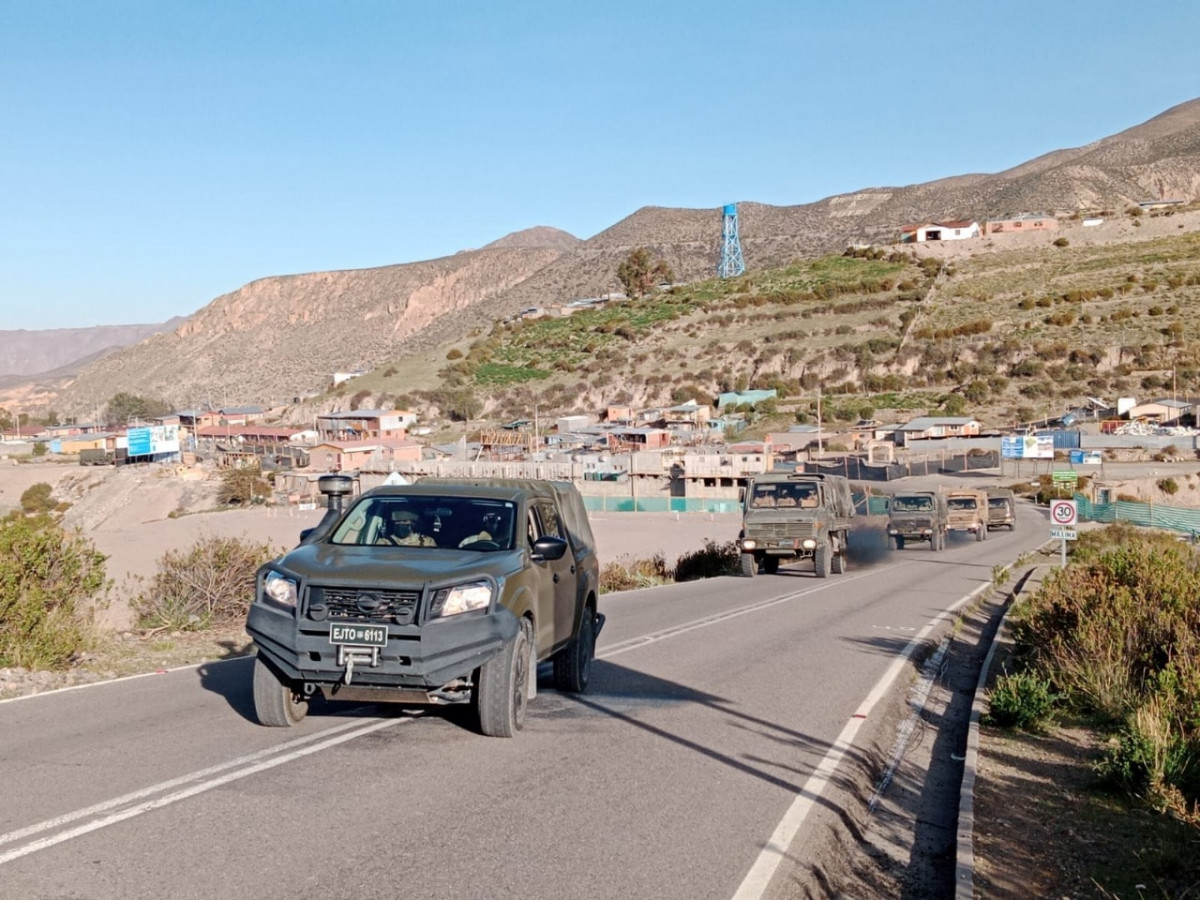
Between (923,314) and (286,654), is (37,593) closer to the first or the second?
(286,654)

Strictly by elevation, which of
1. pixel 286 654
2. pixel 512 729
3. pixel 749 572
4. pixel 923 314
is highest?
pixel 923 314

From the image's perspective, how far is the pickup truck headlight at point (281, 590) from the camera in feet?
26.4

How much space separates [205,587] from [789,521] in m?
14.3

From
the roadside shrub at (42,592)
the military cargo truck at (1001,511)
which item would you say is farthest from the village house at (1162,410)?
the roadside shrub at (42,592)

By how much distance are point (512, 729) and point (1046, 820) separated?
3.51m

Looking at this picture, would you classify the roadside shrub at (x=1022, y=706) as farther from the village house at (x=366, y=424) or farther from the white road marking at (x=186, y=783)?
the village house at (x=366, y=424)

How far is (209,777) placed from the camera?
23.3 feet

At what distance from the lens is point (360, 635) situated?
25.4 feet

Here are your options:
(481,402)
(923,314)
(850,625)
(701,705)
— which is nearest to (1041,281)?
(923,314)

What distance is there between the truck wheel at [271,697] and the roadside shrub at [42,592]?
3.81 meters

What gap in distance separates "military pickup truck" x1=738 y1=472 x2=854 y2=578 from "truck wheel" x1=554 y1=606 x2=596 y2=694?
1599 cm

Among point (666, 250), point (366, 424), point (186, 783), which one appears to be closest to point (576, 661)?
point (186, 783)

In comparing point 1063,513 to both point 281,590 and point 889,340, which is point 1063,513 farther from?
point 889,340

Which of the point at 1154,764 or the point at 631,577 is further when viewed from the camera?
the point at 631,577
